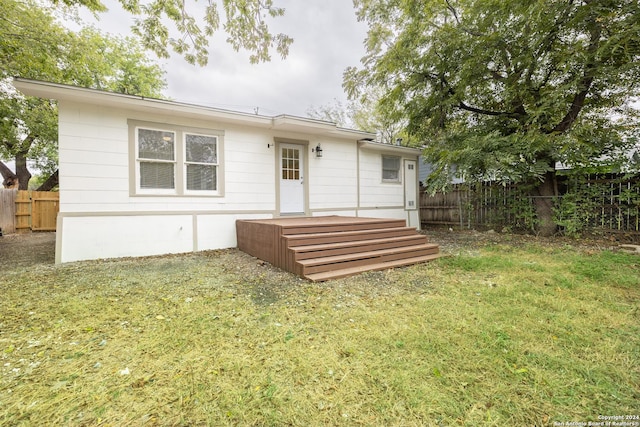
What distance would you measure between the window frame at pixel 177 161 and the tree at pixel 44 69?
349 cm

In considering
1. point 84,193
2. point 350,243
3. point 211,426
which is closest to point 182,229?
point 84,193

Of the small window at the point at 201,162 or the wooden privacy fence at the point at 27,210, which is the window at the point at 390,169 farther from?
the wooden privacy fence at the point at 27,210

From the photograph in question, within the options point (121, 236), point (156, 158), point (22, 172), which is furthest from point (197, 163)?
point (22, 172)

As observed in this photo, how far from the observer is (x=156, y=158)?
5.39 meters

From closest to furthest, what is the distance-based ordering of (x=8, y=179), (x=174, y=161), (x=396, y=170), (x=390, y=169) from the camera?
1. (x=174, y=161)
2. (x=390, y=169)
3. (x=396, y=170)
4. (x=8, y=179)

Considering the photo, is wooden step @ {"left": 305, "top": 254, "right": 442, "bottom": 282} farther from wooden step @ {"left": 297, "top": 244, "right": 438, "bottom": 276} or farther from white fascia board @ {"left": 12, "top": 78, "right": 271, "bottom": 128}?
white fascia board @ {"left": 12, "top": 78, "right": 271, "bottom": 128}

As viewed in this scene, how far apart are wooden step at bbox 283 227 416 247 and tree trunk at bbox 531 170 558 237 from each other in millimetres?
4112

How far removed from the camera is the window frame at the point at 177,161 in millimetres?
5180

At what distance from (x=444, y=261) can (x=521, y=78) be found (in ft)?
17.0

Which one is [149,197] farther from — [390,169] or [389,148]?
[390,169]

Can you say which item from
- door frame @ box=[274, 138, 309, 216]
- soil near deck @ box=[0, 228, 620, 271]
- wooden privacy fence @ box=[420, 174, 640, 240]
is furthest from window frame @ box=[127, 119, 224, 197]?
wooden privacy fence @ box=[420, 174, 640, 240]

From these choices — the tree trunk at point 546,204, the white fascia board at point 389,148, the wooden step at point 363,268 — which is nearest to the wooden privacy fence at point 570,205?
the tree trunk at point 546,204

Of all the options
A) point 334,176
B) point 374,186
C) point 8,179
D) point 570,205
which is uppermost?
point 8,179

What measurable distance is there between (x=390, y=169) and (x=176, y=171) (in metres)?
6.40
